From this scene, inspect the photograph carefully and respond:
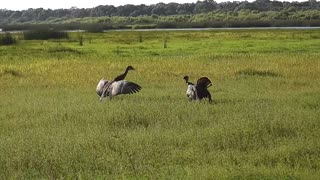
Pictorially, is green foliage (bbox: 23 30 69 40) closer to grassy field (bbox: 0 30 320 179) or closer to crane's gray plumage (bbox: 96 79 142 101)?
grassy field (bbox: 0 30 320 179)

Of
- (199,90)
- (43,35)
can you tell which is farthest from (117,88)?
(43,35)

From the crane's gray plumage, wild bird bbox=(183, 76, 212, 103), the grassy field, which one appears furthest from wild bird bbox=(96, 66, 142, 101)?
wild bird bbox=(183, 76, 212, 103)

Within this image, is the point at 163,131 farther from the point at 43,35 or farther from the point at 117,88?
Result: the point at 43,35

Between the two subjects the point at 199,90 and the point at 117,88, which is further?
the point at 117,88

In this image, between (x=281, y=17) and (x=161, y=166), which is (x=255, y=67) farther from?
(x=281, y=17)

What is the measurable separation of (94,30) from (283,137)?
7545cm

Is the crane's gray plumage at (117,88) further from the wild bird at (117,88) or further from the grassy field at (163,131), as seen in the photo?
the grassy field at (163,131)

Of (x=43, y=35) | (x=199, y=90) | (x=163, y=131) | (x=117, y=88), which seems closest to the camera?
(x=163, y=131)

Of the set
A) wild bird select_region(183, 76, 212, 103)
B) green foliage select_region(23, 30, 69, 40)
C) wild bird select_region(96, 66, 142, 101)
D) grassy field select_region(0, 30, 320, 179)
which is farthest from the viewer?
green foliage select_region(23, 30, 69, 40)

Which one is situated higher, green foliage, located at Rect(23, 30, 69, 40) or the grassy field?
the grassy field

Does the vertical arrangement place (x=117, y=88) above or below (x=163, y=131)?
above

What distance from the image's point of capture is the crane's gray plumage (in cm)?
1494

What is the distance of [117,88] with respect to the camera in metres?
15.0

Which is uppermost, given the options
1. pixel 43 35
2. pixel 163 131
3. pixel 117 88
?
pixel 117 88
